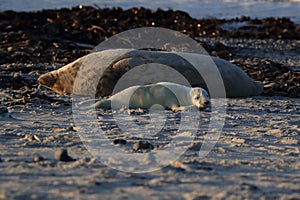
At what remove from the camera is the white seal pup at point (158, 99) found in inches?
202

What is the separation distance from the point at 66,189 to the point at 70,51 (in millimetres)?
6997

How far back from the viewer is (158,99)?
5.21 meters

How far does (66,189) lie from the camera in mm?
2492

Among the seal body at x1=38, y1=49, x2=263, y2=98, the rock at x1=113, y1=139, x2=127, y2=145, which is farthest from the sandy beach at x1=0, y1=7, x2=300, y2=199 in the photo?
the seal body at x1=38, y1=49, x2=263, y2=98

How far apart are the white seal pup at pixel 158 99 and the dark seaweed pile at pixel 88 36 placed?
5.30 feet

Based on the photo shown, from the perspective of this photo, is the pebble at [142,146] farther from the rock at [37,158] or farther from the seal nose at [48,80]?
the seal nose at [48,80]

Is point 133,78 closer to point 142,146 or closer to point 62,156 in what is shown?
point 142,146

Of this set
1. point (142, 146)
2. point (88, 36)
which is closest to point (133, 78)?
point (142, 146)

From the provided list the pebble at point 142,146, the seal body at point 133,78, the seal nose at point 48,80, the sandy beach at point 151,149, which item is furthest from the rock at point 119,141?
the seal nose at point 48,80

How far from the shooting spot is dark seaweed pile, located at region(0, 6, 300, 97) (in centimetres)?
737

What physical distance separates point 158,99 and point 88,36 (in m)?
6.44

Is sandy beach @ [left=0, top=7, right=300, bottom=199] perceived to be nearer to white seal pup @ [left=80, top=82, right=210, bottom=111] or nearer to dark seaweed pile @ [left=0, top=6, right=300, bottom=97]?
Result: dark seaweed pile @ [left=0, top=6, right=300, bottom=97]

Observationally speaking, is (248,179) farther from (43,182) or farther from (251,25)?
(251,25)

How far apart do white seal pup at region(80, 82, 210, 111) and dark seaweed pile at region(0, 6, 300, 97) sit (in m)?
1.61
